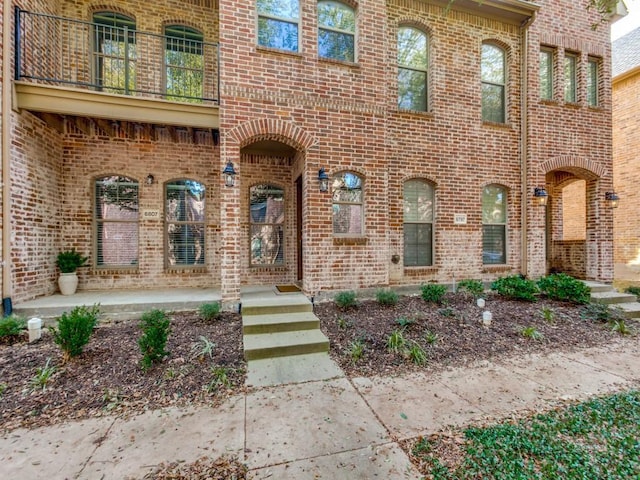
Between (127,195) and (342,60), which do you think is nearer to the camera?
(342,60)

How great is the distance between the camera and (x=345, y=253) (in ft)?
19.1

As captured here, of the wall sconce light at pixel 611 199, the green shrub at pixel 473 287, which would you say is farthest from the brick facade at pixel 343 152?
the green shrub at pixel 473 287

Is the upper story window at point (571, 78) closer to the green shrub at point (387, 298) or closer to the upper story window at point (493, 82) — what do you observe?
the upper story window at point (493, 82)

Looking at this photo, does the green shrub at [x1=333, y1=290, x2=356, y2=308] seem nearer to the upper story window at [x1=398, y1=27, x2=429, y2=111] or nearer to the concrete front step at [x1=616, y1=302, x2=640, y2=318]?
the upper story window at [x1=398, y1=27, x2=429, y2=111]

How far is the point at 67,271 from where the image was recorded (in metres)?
5.82

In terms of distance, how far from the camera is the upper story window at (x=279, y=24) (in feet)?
18.1

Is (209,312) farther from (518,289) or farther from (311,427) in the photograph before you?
(518,289)

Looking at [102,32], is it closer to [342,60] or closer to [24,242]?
[24,242]

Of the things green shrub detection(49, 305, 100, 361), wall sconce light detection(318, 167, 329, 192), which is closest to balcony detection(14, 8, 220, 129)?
wall sconce light detection(318, 167, 329, 192)

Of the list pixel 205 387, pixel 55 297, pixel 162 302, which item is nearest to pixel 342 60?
pixel 162 302

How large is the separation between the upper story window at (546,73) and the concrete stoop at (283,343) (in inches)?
321

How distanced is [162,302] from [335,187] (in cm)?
381

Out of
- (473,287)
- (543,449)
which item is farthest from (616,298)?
(543,449)

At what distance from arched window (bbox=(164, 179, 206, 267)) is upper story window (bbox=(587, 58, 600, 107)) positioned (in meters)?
10.4
